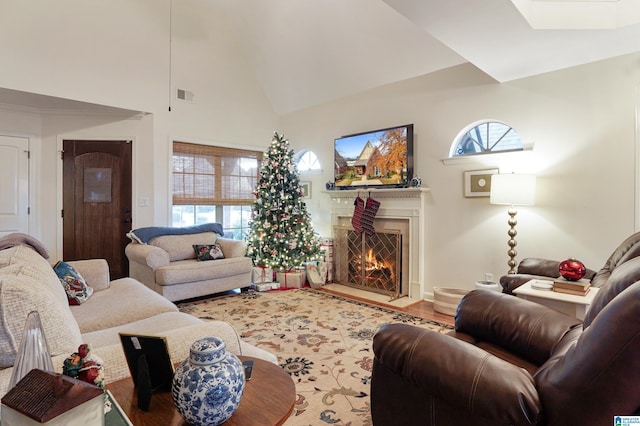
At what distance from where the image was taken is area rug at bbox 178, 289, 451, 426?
2057 millimetres

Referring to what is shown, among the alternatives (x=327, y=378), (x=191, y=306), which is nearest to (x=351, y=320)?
(x=327, y=378)

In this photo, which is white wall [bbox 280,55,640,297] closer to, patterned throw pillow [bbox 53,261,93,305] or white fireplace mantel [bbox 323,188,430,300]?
→ white fireplace mantel [bbox 323,188,430,300]

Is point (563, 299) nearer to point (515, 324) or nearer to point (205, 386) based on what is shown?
point (515, 324)

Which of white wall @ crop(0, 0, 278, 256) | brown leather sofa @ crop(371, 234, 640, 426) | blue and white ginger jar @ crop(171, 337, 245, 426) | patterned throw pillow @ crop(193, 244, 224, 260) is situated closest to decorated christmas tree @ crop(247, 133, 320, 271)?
patterned throw pillow @ crop(193, 244, 224, 260)

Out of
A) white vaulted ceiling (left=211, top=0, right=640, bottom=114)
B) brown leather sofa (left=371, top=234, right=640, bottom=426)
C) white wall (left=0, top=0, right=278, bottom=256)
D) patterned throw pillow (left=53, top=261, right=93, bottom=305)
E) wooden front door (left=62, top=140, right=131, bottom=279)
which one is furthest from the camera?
wooden front door (left=62, top=140, right=131, bottom=279)

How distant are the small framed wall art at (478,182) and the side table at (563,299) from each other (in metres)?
1.64

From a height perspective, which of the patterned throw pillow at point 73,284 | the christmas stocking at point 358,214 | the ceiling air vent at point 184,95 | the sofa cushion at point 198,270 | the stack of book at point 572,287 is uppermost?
the ceiling air vent at point 184,95

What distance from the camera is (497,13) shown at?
2355mm

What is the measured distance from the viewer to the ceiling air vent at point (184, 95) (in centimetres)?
535

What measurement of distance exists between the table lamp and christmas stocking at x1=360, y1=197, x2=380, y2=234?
1.60m

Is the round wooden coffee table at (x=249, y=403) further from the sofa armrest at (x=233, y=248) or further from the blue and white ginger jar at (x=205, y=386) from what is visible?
the sofa armrest at (x=233, y=248)

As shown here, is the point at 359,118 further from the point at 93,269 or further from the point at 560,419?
the point at 560,419

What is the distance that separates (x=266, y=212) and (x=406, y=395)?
411 centimetres

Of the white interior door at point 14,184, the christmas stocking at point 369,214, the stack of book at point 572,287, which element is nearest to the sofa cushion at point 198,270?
the christmas stocking at point 369,214
